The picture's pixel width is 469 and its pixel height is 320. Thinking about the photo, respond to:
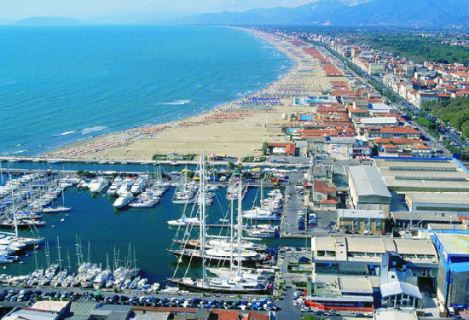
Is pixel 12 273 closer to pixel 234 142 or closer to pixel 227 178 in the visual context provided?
pixel 227 178

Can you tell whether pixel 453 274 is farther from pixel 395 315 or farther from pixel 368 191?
pixel 368 191

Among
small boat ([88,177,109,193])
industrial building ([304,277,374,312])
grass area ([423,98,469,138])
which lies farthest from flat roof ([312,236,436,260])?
grass area ([423,98,469,138])

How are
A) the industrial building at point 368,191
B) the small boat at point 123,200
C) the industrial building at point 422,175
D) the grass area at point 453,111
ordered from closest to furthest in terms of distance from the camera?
1. the industrial building at point 368,191
2. the industrial building at point 422,175
3. the small boat at point 123,200
4. the grass area at point 453,111

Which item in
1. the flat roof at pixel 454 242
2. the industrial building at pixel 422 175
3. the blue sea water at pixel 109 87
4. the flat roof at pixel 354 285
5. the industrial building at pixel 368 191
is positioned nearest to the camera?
the flat roof at pixel 354 285

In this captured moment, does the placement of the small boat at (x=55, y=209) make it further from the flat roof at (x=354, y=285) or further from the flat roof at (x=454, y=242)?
the flat roof at (x=454, y=242)

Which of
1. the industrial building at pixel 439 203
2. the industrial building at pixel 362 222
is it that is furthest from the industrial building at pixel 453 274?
the industrial building at pixel 439 203

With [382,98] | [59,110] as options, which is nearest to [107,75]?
[59,110]

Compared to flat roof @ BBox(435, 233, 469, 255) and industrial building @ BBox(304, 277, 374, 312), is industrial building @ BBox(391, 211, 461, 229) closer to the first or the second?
flat roof @ BBox(435, 233, 469, 255)
